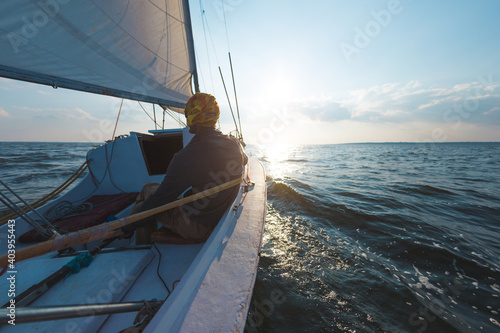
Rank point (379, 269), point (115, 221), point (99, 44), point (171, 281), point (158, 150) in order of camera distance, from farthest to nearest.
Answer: point (158, 150), point (99, 44), point (379, 269), point (171, 281), point (115, 221)

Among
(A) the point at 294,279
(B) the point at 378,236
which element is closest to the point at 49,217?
(A) the point at 294,279

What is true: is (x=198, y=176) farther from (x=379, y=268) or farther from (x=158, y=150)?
(x=158, y=150)

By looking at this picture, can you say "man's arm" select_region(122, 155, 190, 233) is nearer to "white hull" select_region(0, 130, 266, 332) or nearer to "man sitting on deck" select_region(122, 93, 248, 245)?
"man sitting on deck" select_region(122, 93, 248, 245)

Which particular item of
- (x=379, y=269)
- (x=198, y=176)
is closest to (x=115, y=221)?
(x=198, y=176)

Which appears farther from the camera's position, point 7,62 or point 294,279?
point 294,279

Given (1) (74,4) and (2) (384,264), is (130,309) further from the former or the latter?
(1) (74,4)

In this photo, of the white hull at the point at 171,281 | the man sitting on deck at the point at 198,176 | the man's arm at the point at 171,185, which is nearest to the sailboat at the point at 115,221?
the white hull at the point at 171,281

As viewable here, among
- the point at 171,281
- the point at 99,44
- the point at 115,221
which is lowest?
the point at 171,281

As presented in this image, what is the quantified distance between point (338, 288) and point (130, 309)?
230 centimetres

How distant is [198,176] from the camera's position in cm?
181

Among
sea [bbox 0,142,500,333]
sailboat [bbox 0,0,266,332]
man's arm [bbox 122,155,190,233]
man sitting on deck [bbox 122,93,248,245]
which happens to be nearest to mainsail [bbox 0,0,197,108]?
sailboat [bbox 0,0,266,332]

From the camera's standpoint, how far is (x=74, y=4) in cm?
259

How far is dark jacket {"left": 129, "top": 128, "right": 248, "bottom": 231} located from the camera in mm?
1726

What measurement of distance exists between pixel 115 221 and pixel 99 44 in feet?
11.7
